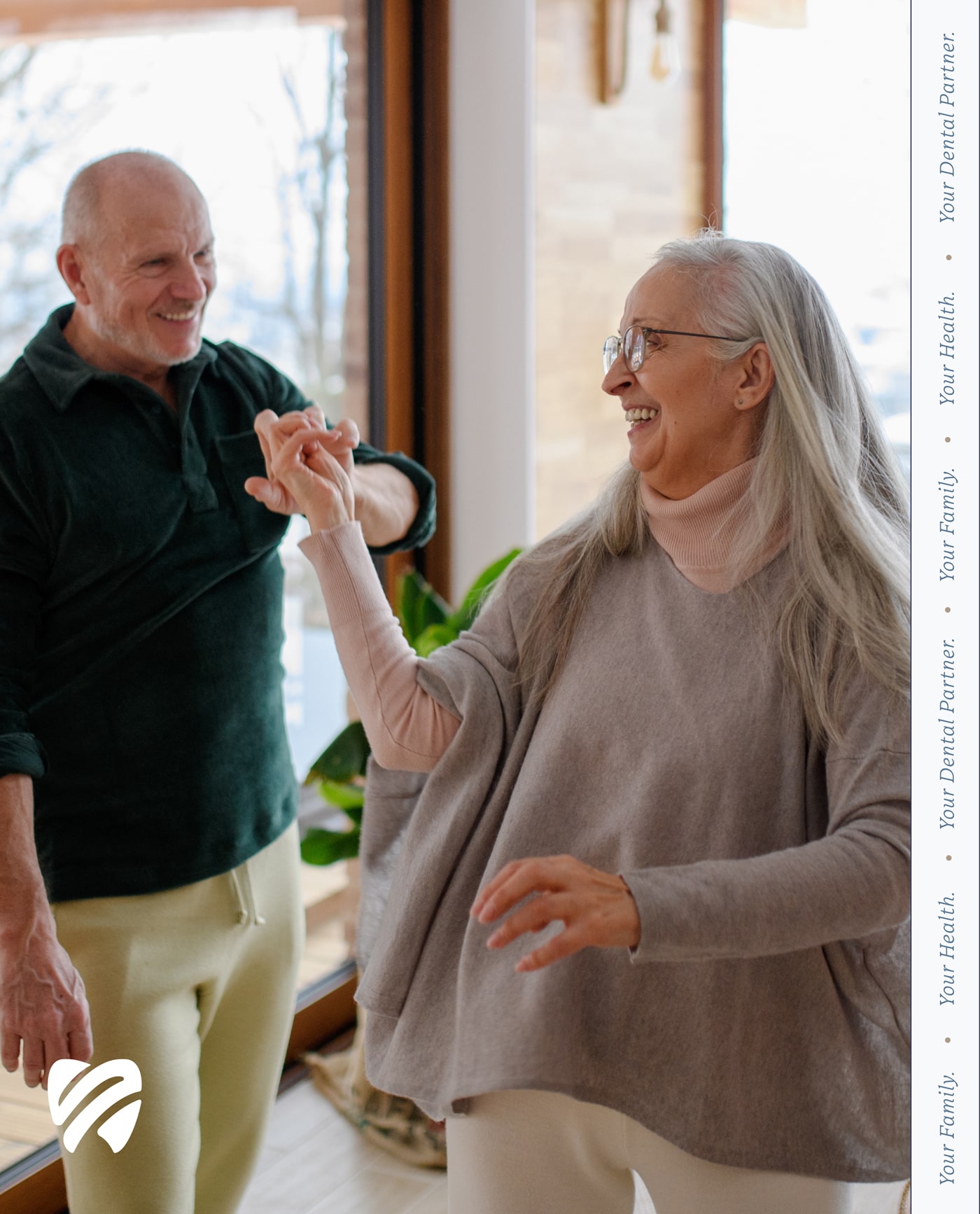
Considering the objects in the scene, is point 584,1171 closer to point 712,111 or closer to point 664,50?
point 664,50

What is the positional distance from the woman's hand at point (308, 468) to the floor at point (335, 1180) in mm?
1560

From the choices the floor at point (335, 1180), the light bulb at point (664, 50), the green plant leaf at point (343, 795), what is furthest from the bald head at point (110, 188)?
the light bulb at point (664, 50)

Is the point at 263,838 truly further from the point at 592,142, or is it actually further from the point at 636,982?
the point at 592,142

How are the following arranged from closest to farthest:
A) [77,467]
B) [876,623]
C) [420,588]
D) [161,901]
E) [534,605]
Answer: [876,623] < [534,605] < [77,467] < [161,901] < [420,588]

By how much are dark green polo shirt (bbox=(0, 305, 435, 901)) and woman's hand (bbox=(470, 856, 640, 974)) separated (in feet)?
2.19

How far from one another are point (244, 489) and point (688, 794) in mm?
826

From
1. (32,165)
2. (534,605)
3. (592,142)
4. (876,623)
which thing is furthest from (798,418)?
(592,142)

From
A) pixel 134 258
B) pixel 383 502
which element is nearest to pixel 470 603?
pixel 383 502

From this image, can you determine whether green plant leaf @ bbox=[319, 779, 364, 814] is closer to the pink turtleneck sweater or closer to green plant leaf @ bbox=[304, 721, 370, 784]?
green plant leaf @ bbox=[304, 721, 370, 784]

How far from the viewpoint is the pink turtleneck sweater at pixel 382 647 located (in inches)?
53.3

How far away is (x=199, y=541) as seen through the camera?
166 cm

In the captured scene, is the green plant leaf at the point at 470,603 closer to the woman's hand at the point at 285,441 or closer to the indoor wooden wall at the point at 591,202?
the indoor wooden wall at the point at 591,202

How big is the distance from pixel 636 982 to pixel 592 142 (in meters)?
2.65

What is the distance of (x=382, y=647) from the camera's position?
1380 millimetres
